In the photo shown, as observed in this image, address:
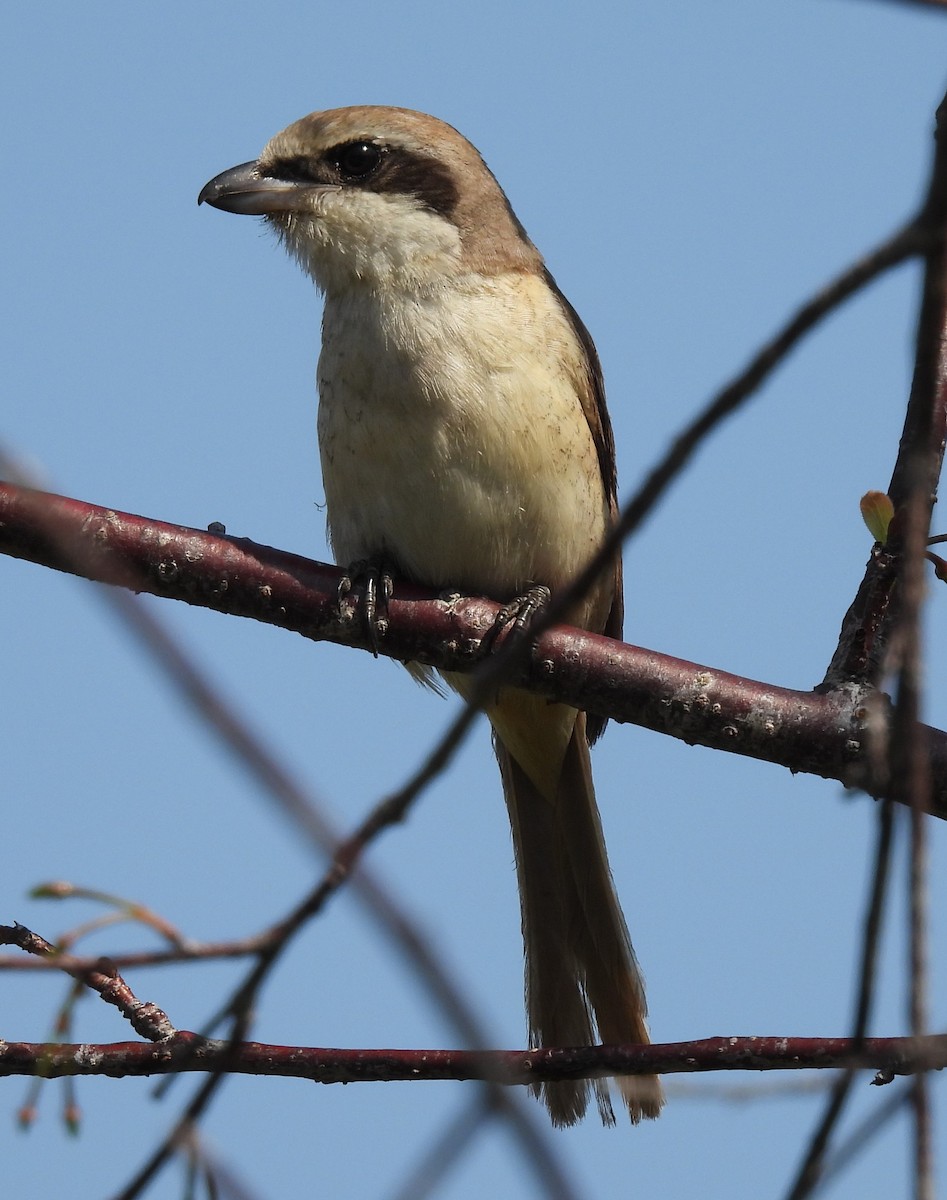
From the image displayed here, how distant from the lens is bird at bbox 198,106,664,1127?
479 cm

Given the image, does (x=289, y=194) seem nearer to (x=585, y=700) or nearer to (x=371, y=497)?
(x=371, y=497)

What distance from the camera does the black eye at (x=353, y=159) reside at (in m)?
5.34

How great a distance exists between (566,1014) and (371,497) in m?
1.82

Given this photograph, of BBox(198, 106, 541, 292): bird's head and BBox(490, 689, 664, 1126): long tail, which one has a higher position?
BBox(198, 106, 541, 292): bird's head

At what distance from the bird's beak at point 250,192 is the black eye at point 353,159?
0.17 m

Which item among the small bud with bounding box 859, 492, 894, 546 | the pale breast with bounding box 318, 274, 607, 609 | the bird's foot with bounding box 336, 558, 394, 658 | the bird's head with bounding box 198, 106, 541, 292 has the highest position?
the bird's head with bounding box 198, 106, 541, 292

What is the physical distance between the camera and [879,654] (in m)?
3.76

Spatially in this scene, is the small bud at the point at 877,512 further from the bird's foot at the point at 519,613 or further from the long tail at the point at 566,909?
the long tail at the point at 566,909

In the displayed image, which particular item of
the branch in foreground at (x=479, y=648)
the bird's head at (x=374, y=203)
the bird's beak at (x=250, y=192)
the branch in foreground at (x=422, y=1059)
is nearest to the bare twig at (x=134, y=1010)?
the branch in foreground at (x=422, y=1059)

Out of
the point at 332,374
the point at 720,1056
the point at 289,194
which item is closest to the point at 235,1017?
the point at 720,1056

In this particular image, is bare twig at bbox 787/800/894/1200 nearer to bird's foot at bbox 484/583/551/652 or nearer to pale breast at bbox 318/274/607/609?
bird's foot at bbox 484/583/551/652

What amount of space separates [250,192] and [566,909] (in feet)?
9.15

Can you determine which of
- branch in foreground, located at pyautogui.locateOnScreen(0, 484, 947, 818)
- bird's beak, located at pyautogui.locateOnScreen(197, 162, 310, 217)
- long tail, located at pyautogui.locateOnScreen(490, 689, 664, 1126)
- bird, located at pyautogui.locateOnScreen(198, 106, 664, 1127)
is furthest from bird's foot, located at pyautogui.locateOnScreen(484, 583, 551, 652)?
bird's beak, located at pyautogui.locateOnScreen(197, 162, 310, 217)

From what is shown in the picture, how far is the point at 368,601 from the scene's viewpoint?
4.34 metres
